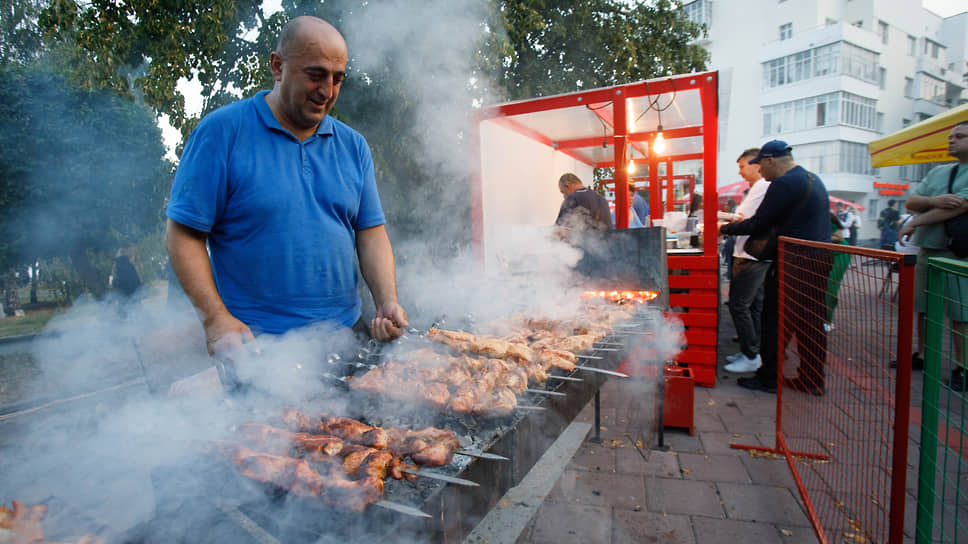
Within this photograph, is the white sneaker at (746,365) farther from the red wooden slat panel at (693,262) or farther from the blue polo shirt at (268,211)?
the blue polo shirt at (268,211)

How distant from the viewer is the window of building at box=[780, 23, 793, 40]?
110 ft

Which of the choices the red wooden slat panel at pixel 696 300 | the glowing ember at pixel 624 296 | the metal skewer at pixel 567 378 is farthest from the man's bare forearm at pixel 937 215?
the metal skewer at pixel 567 378

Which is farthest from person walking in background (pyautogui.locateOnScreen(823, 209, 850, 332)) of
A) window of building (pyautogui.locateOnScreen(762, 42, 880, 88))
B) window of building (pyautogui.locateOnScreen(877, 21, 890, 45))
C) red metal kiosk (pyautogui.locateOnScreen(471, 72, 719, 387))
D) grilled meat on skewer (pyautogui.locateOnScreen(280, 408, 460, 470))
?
window of building (pyautogui.locateOnScreen(877, 21, 890, 45))

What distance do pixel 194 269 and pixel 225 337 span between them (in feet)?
1.21

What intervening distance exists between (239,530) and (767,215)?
5.14m

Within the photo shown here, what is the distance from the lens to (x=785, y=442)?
3.76 m

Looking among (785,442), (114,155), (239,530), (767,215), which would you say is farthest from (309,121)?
(114,155)

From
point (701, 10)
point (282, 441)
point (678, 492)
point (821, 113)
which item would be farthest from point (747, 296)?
point (701, 10)

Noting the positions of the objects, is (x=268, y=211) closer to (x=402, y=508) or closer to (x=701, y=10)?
(x=402, y=508)

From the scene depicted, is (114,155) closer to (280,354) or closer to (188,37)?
(188,37)

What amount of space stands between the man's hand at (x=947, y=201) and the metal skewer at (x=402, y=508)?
18.8 ft

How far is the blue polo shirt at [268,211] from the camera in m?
1.87

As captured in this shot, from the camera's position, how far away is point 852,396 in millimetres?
3078

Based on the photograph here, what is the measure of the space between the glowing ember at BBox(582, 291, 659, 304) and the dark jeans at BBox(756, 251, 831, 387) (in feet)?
3.64
